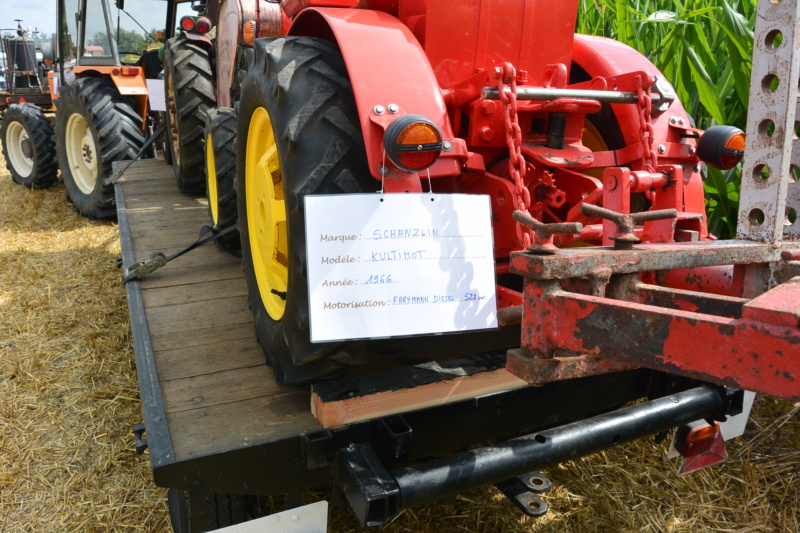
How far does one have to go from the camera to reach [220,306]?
258 cm

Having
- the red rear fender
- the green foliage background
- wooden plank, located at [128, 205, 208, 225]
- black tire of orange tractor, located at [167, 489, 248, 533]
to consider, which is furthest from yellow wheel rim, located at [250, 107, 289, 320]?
the green foliage background

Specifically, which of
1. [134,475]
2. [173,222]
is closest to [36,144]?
[173,222]

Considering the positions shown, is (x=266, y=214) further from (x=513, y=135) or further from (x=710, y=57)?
(x=710, y=57)

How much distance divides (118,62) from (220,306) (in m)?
4.55

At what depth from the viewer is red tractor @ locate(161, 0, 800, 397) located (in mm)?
1217

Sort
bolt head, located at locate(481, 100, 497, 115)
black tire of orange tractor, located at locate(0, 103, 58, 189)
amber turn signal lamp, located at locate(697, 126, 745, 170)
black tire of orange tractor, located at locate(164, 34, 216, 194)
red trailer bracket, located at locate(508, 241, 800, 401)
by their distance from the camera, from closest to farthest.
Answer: red trailer bracket, located at locate(508, 241, 800, 401) → bolt head, located at locate(481, 100, 497, 115) → amber turn signal lamp, located at locate(697, 126, 745, 170) → black tire of orange tractor, located at locate(164, 34, 216, 194) → black tire of orange tractor, located at locate(0, 103, 58, 189)

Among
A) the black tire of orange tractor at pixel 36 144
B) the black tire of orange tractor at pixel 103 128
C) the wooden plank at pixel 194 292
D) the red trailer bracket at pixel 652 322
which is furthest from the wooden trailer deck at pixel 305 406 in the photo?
the black tire of orange tractor at pixel 36 144

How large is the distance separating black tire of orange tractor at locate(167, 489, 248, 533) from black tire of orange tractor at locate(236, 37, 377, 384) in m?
0.35

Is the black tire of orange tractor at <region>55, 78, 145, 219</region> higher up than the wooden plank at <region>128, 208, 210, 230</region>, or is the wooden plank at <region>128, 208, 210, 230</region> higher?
the black tire of orange tractor at <region>55, 78, 145, 219</region>

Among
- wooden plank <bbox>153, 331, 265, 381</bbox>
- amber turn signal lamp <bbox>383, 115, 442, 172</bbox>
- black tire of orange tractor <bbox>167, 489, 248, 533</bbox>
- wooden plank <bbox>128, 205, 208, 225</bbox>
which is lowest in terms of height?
black tire of orange tractor <bbox>167, 489, 248, 533</bbox>

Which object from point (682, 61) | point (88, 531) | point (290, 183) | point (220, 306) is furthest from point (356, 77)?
point (682, 61)

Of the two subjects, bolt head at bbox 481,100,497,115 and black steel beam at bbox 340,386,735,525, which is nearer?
black steel beam at bbox 340,386,735,525

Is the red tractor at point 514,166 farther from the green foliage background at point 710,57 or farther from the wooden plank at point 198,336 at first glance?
the green foliage background at point 710,57

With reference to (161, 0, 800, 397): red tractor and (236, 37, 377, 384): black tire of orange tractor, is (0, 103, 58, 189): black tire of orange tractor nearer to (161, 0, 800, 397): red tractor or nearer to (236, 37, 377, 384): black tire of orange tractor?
(161, 0, 800, 397): red tractor
